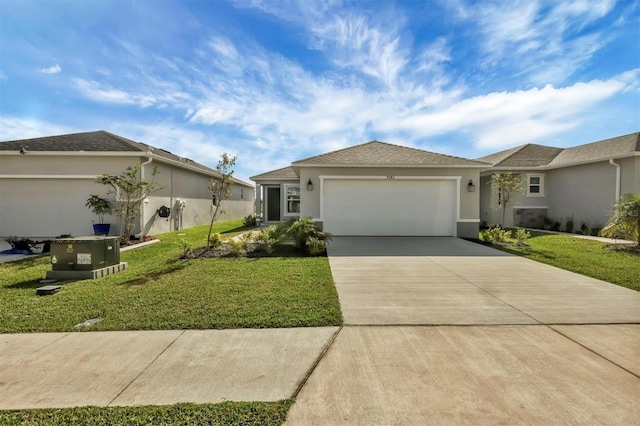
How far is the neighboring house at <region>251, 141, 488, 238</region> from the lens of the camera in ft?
38.7

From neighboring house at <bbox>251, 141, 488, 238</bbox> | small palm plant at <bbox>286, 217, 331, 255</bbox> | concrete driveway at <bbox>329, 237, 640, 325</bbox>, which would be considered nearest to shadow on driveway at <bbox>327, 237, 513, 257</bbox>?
concrete driveway at <bbox>329, 237, 640, 325</bbox>

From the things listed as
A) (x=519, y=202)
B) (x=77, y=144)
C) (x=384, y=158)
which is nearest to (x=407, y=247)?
(x=384, y=158)

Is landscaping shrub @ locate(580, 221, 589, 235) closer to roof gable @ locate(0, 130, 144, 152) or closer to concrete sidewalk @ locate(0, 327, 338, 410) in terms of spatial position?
concrete sidewalk @ locate(0, 327, 338, 410)

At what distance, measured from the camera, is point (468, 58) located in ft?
34.0

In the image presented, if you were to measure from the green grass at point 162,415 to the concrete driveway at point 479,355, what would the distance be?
230mm

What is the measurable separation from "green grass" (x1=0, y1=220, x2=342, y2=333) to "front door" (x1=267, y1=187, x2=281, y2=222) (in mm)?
10565

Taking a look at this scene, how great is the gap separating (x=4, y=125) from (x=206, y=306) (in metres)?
15.1

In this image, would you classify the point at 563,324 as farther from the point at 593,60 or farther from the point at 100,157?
the point at 100,157

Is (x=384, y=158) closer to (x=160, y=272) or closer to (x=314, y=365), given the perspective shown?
(x=160, y=272)

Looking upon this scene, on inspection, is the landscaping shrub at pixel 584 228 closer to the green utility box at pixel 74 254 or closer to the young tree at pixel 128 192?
the young tree at pixel 128 192

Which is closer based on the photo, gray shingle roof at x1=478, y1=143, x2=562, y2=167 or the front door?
gray shingle roof at x1=478, y1=143, x2=562, y2=167

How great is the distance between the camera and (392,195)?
39.3 feet

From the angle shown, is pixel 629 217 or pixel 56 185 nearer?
pixel 629 217

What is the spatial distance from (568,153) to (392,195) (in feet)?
38.0
